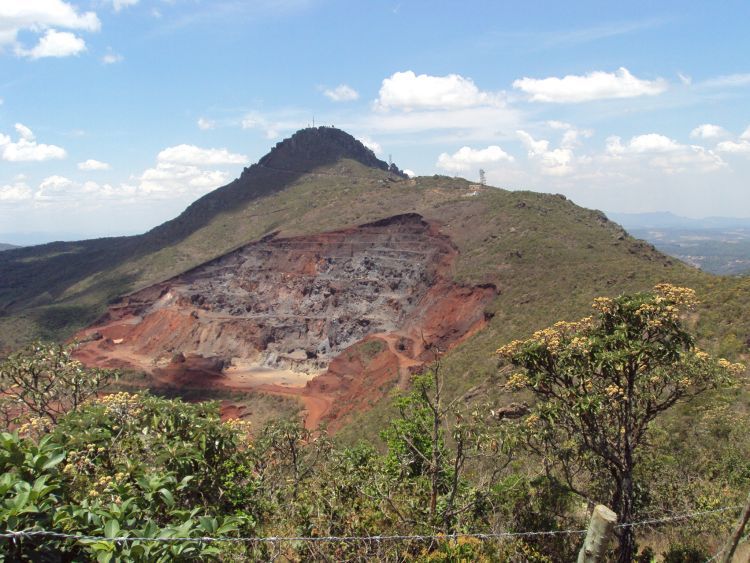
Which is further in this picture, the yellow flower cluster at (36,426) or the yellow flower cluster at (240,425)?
the yellow flower cluster at (240,425)

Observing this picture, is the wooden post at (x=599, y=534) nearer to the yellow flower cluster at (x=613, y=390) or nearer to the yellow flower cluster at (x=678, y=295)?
the yellow flower cluster at (x=613, y=390)

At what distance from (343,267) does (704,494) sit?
1938 inches

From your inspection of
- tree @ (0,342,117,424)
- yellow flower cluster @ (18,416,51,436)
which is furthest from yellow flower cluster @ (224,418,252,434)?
tree @ (0,342,117,424)

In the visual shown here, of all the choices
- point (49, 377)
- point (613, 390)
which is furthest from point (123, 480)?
point (49, 377)

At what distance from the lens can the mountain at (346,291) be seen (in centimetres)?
3419

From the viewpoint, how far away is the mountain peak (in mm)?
107312

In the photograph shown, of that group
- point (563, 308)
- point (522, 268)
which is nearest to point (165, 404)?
point (563, 308)

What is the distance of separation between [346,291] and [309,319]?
512 centimetres

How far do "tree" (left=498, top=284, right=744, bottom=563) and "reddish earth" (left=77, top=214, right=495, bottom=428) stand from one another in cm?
2755

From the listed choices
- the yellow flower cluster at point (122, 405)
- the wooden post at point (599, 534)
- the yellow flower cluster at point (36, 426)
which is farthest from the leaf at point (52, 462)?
the wooden post at point (599, 534)

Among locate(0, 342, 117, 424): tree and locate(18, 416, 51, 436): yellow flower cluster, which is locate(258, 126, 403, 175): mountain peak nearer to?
locate(0, 342, 117, 424): tree

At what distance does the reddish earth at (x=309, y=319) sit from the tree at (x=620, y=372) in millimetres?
27553

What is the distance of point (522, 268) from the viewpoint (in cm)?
4116

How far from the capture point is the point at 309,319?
55531 millimetres
